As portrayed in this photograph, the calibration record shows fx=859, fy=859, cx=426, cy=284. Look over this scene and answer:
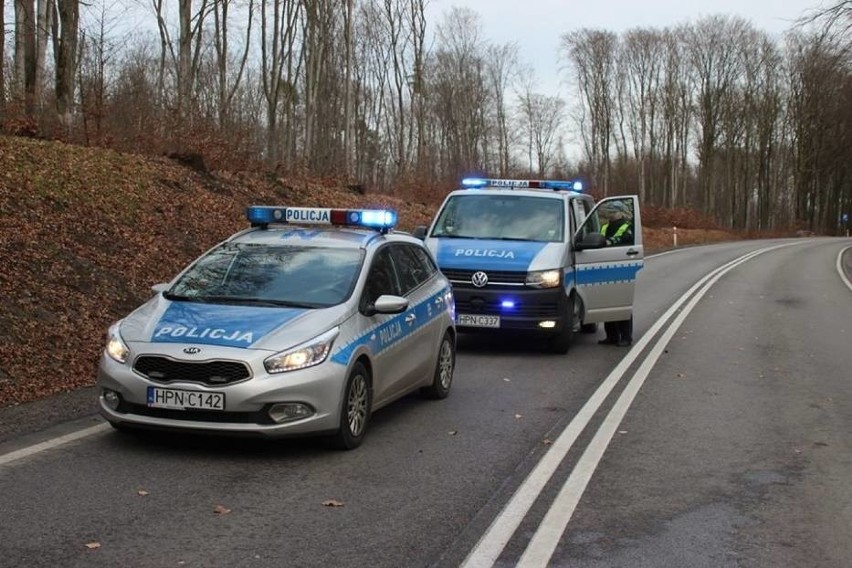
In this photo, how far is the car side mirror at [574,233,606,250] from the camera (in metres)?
11.1

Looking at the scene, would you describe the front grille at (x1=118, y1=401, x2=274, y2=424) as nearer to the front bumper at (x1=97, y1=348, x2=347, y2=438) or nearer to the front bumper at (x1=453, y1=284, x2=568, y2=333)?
the front bumper at (x1=97, y1=348, x2=347, y2=438)

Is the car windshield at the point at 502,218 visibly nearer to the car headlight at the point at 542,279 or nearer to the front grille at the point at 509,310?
the car headlight at the point at 542,279

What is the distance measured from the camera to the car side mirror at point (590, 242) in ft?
Answer: 36.4

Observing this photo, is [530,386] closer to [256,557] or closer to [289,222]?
[289,222]

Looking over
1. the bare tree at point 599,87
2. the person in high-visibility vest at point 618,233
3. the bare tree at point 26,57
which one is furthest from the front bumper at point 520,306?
the bare tree at point 599,87

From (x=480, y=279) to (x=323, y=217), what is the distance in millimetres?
3233

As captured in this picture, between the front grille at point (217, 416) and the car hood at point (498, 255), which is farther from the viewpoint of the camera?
the car hood at point (498, 255)

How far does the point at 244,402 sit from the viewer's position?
5645 millimetres

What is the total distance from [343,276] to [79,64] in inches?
611

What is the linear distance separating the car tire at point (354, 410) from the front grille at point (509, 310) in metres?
4.28

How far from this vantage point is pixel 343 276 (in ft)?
22.6

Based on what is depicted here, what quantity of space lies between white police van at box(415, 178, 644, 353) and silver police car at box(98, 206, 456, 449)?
8.61 ft

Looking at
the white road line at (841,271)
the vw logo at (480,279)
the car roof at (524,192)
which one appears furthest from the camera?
the white road line at (841,271)

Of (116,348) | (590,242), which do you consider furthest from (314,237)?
(590,242)
